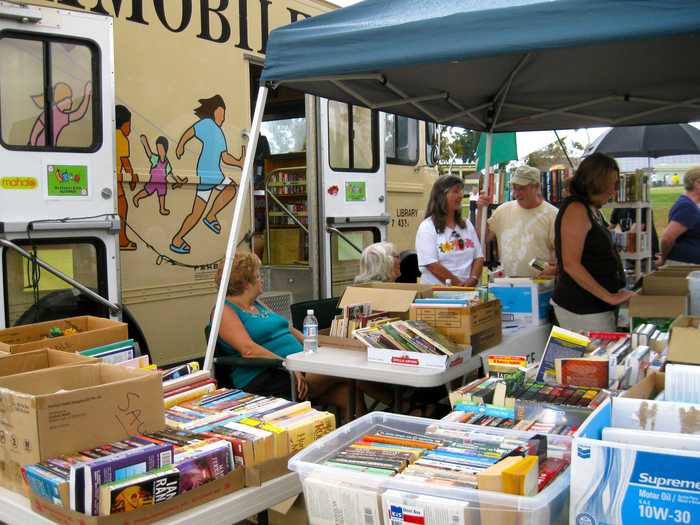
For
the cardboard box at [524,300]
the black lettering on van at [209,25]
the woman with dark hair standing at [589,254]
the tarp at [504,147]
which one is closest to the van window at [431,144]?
the tarp at [504,147]

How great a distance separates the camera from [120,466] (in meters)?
1.69

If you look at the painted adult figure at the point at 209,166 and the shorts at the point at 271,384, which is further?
the painted adult figure at the point at 209,166

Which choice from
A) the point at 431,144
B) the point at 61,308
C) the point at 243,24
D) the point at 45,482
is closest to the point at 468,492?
the point at 45,482

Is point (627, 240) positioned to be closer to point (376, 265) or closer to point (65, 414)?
point (376, 265)

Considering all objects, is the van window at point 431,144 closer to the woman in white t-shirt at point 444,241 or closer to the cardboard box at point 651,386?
the woman in white t-shirt at point 444,241

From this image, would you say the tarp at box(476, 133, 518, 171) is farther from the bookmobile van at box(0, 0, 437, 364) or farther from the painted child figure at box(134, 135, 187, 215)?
the painted child figure at box(134, 135, 187, 215)

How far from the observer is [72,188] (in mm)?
3568

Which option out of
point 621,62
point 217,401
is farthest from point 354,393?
point 621,62

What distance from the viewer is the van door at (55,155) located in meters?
3.41

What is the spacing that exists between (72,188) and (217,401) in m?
1.79

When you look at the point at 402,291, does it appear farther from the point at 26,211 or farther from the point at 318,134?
the point at 318,134

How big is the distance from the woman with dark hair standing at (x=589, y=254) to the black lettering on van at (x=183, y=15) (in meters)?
2.65

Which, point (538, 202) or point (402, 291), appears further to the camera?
point (538, 202)

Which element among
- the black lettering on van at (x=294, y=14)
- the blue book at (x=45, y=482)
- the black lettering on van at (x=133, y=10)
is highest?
the black lettering on van at (x=294, y=14)
